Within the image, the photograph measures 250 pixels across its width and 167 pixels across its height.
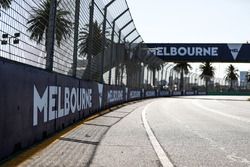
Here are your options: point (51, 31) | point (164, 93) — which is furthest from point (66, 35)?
point (164, 93)

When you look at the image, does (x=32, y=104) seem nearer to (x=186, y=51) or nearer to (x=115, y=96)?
(x=115, y=96)

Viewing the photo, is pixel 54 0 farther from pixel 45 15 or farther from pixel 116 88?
pixel 116 88

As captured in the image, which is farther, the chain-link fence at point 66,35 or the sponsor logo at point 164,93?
the sponsor logo at point 164,93

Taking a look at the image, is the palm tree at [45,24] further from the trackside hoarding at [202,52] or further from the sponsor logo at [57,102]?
the trackside hoarding at [202,52]

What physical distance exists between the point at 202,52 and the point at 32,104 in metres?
56.9

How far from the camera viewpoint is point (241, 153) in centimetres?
802

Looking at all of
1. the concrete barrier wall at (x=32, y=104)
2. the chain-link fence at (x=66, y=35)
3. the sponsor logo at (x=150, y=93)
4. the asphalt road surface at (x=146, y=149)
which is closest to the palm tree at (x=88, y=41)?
the chain-link fence at (x=66, y=35)

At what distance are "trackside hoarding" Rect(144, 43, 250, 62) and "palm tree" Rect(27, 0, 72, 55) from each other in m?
50.5

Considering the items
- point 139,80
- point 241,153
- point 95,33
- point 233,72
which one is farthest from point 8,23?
point 233,72

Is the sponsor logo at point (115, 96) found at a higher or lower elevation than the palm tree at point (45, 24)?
lower

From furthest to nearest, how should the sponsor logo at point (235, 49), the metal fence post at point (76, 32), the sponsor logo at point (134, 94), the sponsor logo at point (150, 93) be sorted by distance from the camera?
1. the sponsor logo at point (235, 49)
2. the sponsor logo at point (150, 93)
3. the sponsor logo at point (134, 94)
4. the metal fence post at point (76, 32)

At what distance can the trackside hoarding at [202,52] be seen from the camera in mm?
62438

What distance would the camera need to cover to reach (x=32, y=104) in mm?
8141

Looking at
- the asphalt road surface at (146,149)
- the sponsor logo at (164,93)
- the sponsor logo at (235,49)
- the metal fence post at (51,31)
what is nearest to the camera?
the asphalt road surface at (146,149)
